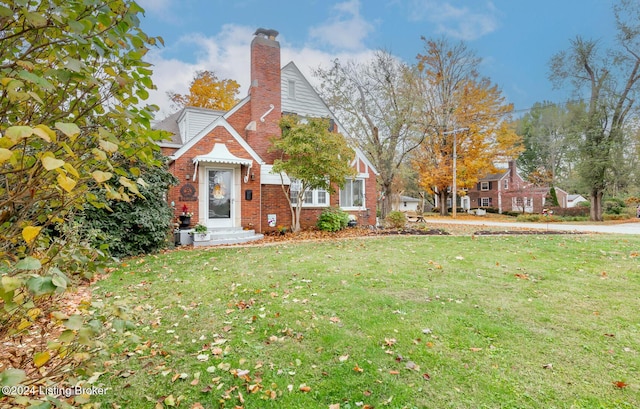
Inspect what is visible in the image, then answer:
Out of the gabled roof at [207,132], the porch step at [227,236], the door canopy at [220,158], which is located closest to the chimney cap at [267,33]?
the gabled roof at [207,132]

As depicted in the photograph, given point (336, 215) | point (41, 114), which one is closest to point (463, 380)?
point (41, 114)

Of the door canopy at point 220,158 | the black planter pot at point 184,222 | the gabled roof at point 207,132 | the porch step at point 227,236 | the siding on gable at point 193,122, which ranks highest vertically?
the siding on gable at point 193,122

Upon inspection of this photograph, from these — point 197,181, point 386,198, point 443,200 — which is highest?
point 197,181

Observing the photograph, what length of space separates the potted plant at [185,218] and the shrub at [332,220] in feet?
17.1

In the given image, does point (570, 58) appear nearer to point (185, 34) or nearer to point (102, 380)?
point (185, 34)

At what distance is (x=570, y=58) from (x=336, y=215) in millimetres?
22348

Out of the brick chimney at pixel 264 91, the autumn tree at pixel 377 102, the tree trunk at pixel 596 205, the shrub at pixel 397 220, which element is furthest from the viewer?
the tree trunk at pixel 596 205

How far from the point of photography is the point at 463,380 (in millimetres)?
2775

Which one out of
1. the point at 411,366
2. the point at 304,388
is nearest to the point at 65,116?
the point at 304,388

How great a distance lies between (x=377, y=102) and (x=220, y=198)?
11.4 metres

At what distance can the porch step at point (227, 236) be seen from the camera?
33.1 feet

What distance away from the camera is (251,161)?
1152 cm

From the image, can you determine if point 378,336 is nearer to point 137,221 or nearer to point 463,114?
point 137,221

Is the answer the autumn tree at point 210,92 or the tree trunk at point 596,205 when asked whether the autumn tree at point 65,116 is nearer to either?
the autumn tree at point 210,92
